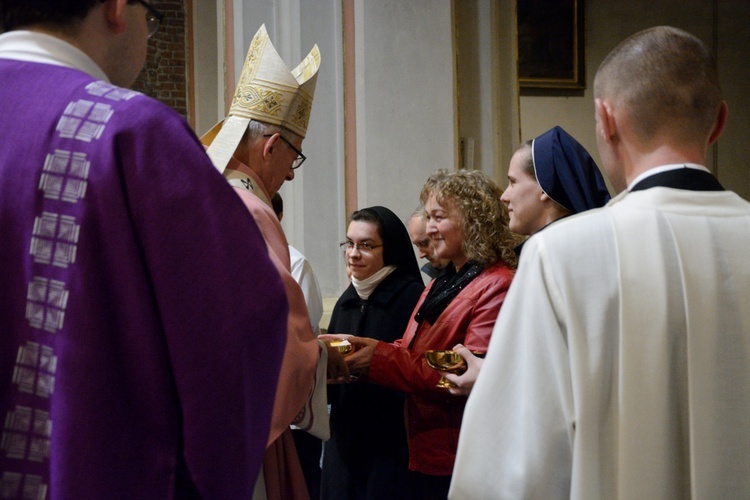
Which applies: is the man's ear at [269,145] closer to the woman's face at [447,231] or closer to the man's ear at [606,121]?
the woman's face at [447,231]

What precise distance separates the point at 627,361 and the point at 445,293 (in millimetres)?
1728

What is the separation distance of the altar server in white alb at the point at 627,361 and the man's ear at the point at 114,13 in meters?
0.77

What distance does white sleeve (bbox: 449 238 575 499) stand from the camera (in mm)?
1390

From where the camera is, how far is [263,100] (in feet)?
9.16

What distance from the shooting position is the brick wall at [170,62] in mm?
8766

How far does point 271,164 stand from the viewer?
2.67m

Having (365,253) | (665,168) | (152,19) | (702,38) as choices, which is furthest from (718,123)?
(702,38)

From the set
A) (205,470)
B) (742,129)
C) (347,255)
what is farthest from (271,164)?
(742,129)

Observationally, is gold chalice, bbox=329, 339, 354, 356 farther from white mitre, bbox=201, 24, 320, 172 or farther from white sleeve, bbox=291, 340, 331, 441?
white mitre, bbox=201, 24, 320, 172

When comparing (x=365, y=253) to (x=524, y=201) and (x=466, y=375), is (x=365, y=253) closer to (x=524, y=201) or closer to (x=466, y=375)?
(x=524, y=201)

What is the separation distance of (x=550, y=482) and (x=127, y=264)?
0.77m

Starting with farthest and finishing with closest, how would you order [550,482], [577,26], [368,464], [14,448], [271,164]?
[577,26] < [368,464] < [271,164] < [550,482] < [14,448]

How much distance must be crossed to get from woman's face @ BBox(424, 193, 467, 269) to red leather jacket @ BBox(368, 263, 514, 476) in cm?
19

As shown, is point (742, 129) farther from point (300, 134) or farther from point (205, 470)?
point (205, 470)
